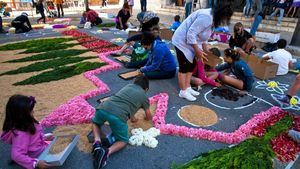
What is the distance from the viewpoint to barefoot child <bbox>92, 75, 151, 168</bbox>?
2.52 metres

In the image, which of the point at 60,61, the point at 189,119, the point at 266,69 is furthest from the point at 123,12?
the point at 189,119

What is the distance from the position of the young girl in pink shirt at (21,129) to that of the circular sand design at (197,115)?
6.56 ft

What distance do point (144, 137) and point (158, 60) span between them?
2.01 metres

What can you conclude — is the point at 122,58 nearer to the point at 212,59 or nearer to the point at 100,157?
the point at 212,59

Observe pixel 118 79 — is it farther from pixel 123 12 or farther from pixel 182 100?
pixel 123 12

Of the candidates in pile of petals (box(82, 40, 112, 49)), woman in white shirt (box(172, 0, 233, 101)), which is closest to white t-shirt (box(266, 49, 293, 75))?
woman in white shirt (box(172, 0, 233, 101))

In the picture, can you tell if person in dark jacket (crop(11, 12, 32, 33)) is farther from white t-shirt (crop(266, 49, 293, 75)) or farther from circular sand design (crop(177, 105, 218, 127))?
white t-shirt (crop(266, 49, 293, 75))

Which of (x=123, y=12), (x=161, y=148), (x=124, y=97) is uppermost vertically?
(x=123, y=12)

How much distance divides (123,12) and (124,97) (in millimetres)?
8405

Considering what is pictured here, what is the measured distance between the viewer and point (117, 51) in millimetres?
6570

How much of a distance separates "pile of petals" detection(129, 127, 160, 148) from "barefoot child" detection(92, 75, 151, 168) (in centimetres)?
17

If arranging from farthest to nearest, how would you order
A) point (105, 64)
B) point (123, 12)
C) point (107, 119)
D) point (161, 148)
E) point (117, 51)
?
1. point (123, 12)
2. point (117, 51)
3. point (105, 64)
4. point (161, 148)
5. point (107, 119)

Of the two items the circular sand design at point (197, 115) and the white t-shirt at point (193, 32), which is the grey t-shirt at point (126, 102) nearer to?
the circular sand design at point (197, 115)

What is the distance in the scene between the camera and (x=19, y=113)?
2.26 metres
